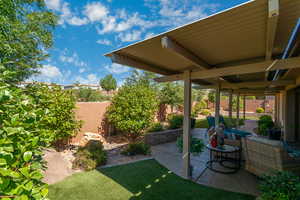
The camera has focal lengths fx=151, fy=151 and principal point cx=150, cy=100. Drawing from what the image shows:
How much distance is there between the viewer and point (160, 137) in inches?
261

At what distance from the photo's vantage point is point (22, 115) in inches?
43.6

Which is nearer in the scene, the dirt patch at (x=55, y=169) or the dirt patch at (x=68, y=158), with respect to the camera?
the dirt patch at (x=55, y=169)

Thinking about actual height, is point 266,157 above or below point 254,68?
below

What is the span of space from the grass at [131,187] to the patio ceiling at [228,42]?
2.51 meters

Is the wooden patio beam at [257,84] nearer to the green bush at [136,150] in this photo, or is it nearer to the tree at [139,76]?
the green bush at [136,150]

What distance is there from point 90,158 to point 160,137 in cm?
317

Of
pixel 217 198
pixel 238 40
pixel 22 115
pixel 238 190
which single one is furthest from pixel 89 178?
pixel 238 40

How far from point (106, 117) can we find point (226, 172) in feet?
17.4

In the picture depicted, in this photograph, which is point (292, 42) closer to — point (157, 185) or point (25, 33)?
point (157, 185)

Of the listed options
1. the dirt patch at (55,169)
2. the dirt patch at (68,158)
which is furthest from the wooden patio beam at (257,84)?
the dirt patch at (55,169)

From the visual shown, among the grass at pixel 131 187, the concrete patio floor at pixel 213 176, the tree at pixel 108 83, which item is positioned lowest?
the grass at pixel 131 187

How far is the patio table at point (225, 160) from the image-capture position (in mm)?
3930

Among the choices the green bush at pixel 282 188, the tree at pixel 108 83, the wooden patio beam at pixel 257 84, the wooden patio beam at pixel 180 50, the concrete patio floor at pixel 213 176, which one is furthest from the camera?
the tree at pixel 108 83

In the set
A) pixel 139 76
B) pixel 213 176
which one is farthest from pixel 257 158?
pixel 139 76
